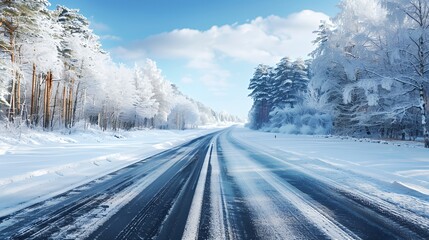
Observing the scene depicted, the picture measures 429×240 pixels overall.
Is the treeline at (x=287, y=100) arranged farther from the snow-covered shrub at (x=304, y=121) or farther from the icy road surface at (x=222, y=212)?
the icy road surface at (x=222, y=212)

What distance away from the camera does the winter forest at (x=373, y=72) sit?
15781 mm

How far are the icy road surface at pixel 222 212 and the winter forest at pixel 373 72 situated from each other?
13.1 metres

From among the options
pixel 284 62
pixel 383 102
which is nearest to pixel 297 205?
pixel 383 102

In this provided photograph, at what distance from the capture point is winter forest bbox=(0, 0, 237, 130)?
16303 mm

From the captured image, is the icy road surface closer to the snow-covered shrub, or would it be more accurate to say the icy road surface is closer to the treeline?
the snow-covered shrub

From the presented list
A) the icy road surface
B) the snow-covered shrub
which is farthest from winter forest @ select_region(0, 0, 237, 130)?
the snow-covered shrub

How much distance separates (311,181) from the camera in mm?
6883

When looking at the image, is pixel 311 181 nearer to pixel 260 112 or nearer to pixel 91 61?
pixel 91 61

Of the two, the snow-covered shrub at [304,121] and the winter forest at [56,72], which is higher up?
the winter forest at [56,72]

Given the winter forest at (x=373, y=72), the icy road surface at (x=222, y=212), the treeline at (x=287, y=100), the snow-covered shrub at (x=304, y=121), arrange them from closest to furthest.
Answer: the icy road surface at (x=222, y=212), the winter forest at (x=373, y=72), the snow-covered shrub at (x=304, y=121), the treeline at (x=287, y=100)

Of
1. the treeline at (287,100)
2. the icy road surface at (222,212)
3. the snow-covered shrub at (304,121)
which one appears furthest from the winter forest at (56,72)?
the snow-covered shrub at (304,121)

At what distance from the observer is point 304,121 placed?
122 ft

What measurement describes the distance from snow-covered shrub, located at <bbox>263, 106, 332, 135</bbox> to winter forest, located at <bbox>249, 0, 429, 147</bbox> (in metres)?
0.14

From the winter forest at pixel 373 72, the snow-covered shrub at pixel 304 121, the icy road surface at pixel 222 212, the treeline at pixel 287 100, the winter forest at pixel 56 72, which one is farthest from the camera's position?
the treeline at pixel 287 100
